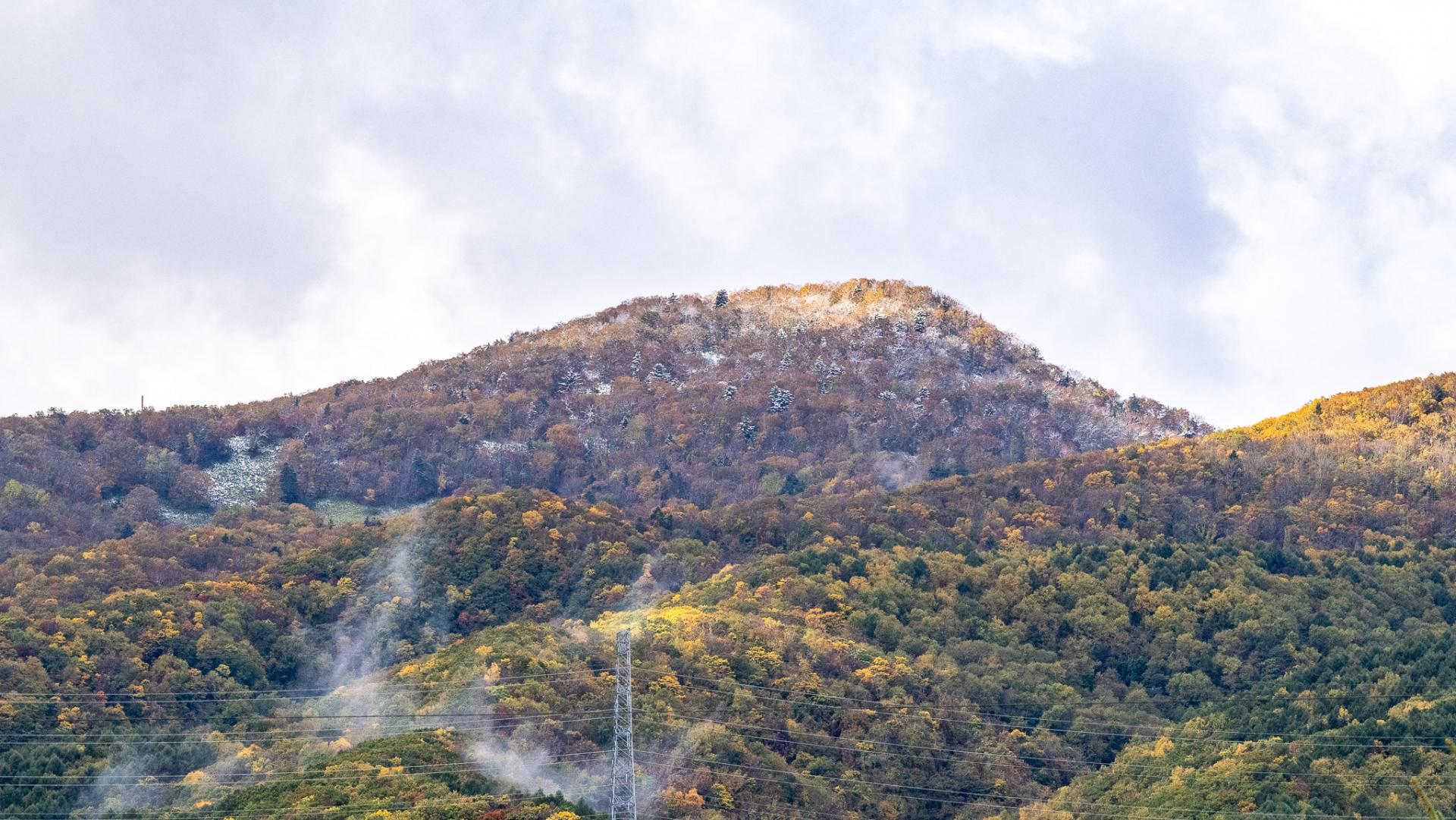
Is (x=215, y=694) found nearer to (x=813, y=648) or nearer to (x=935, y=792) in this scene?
(x=813, y=648)

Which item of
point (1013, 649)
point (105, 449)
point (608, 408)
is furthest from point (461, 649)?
point (608, 408)

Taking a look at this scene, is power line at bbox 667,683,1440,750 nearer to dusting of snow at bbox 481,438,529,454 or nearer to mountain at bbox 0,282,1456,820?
mountain at bbox 0,282,1456,820

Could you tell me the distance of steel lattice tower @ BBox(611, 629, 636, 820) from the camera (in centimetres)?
5347

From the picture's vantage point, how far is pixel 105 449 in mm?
128250

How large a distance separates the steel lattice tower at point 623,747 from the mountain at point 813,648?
170 centimetres

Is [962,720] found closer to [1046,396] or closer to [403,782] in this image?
[403,782]

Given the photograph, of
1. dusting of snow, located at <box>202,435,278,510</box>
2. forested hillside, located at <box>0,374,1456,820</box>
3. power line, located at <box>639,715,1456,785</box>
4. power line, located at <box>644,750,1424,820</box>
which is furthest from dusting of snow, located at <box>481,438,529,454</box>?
power line, located at <box>644,750,1424,820</box>

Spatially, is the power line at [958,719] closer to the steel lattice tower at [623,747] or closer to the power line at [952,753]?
the power line at [952,753]

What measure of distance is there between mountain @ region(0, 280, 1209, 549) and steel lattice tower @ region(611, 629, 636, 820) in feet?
209

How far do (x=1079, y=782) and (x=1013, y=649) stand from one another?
13882 millimetres

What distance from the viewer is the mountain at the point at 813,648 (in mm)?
64438

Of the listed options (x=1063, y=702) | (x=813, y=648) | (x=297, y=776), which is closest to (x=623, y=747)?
(x=297, y=776)

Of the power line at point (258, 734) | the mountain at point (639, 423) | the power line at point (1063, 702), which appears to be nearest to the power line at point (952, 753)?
the power line at point (1063, 702)

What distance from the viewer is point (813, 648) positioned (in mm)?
78312
